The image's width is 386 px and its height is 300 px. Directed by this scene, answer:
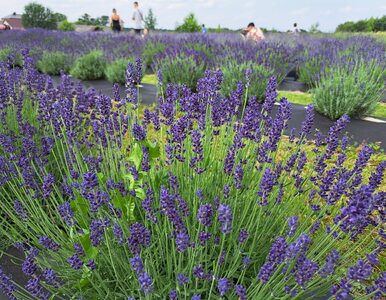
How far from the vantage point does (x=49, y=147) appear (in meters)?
2.40

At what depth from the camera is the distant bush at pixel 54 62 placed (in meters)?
10.8

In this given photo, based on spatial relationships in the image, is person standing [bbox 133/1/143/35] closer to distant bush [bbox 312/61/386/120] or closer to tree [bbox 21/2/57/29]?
distant bush [bbox 312/61/386/120]

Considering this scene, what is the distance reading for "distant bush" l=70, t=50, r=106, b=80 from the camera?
9.69m

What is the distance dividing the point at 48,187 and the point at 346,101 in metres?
4.99

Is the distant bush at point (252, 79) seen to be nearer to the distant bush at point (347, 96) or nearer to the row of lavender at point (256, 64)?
the row of lavender at point (256, 64)

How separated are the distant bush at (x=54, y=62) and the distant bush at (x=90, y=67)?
1301 millimetres

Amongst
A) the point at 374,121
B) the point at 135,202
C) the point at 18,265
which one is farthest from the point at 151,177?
the point at 374,121

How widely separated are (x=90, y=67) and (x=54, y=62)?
195cm

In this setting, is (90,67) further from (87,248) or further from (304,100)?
(87,248)

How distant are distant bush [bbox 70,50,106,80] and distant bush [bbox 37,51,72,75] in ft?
4.27

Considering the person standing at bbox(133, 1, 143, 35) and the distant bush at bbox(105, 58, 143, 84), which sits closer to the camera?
the distant bush at bbox(105, 58, 143, 84)

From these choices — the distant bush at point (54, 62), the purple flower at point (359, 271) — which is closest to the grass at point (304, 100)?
the purple flower at point (359, 271)

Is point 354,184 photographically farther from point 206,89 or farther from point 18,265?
point 18,265

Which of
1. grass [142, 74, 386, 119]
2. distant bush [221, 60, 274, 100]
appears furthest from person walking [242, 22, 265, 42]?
distant bush [221, 60, 274, 100]
